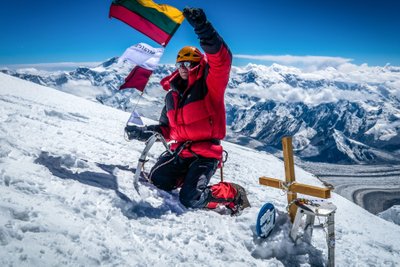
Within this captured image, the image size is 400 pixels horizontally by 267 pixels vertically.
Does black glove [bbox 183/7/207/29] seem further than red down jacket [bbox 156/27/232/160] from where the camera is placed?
No

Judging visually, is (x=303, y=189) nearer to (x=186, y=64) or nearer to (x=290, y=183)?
(x=290, y=183)

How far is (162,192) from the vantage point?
5562 mm

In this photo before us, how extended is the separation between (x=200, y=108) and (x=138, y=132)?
1.32 metres

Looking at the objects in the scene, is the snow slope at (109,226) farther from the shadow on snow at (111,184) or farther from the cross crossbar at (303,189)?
the cross crossbar at (303,189)

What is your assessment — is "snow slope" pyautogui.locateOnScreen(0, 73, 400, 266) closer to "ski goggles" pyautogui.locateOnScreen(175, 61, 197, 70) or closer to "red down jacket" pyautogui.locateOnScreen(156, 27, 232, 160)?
"red down jacket" pyautogui.locateOnScreen(156, 27, 232, 160)

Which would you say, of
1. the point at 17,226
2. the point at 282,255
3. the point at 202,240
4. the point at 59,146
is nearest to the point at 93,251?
the point at 17,226

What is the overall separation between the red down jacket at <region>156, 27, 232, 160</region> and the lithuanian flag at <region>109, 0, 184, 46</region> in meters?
1.11

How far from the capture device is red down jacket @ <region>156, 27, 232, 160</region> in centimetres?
528

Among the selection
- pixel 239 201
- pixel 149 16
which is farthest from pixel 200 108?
pixel 149 16

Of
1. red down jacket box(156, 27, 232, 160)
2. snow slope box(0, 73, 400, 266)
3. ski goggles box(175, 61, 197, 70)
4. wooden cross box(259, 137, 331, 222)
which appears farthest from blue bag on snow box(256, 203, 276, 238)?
ski goggles box(175, 61, 197, 70)

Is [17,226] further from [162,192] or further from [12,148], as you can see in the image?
[162,192]

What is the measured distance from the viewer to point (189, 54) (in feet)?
18.2

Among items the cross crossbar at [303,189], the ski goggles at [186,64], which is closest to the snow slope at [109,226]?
the cross crossbar at [303,189]

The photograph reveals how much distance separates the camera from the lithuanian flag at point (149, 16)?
6.28 meters
